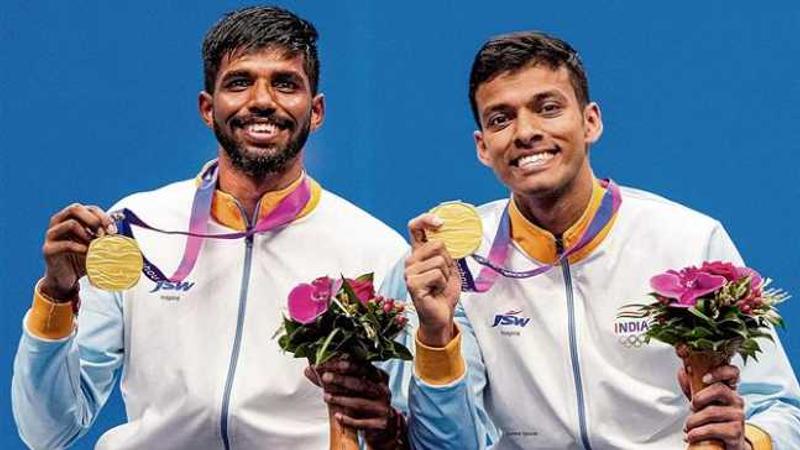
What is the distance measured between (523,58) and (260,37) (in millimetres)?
540

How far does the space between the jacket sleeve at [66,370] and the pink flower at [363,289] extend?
0.61m

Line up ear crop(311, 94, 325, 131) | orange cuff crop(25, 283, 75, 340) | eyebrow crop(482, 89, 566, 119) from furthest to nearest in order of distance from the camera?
ear crop(311, 94, 325, 131), eyebrow crop(482, 89, 566, 119), orange cuff crop(25, 283, 75, 340)

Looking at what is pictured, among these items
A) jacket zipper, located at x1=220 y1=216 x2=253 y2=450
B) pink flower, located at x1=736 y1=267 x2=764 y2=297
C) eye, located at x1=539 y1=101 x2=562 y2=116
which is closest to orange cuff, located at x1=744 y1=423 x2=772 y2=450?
pink flower, located at x1=736 y1=267 x2=764 y2=297

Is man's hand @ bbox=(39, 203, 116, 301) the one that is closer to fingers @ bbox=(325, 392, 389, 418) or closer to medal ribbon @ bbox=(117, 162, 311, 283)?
medal ribbon @ bbox=(117, 162, 311, 283)

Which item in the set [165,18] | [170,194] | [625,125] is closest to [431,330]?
[170,194]

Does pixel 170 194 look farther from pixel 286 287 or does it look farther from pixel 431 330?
pixel 431 330

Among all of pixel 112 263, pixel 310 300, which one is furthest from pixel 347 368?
pixel 112 263

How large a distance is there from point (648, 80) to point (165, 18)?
4.24 ft

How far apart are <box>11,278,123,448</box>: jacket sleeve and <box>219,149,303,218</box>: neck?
1.05 feet

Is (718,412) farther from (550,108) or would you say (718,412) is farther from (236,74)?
(236,74)

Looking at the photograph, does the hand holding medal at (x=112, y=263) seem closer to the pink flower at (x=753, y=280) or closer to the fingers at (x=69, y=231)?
the fingers at (x=69, y=231)

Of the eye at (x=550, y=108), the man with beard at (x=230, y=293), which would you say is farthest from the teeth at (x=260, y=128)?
the eye at (x=550, y=108)

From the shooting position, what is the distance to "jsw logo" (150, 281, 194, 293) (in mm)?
2947

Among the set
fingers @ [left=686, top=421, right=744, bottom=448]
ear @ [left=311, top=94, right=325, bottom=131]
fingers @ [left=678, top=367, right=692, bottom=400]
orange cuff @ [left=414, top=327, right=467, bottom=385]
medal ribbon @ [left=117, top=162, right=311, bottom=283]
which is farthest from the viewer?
ear @ [left=311, top=94, right=325, bottom=131]
